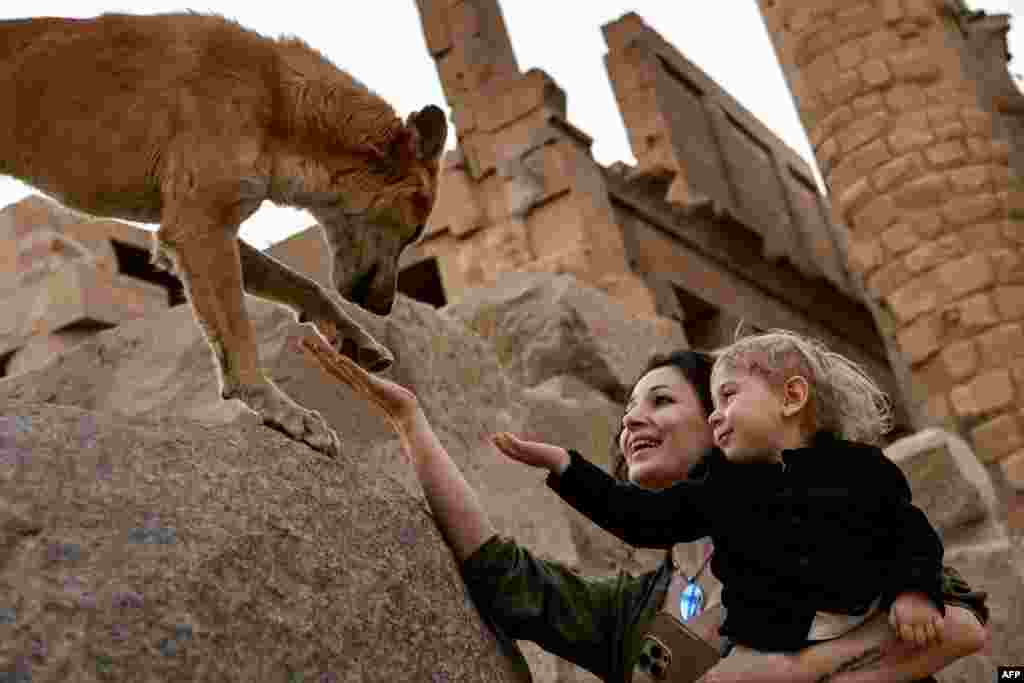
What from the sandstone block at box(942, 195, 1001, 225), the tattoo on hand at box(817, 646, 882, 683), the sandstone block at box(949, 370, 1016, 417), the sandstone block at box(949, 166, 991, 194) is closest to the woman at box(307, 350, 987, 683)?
the tattoo on hand at box(817, 646, 882, 683)

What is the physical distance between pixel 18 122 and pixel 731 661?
205 cm

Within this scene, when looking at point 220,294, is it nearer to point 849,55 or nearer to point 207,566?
point 207,566

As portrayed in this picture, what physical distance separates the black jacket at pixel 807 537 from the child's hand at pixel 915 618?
2 cm

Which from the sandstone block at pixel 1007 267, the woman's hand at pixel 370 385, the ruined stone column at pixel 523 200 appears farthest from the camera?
the ruined stone column at pixel 523 200

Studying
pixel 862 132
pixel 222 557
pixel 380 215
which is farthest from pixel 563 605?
pixel 862 132

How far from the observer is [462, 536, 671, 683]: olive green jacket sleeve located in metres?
2.54

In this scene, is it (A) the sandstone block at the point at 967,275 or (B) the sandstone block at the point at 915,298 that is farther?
(B) the sandstone block at the point at 915,298

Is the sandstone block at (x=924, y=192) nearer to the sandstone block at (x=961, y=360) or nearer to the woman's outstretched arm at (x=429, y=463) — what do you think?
the sandstone block at (x=961, y=360)

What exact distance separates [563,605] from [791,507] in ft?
1.73

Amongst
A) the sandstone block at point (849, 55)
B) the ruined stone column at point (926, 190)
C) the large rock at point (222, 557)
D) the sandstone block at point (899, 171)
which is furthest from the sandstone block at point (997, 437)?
the large rock at point (222, 557)

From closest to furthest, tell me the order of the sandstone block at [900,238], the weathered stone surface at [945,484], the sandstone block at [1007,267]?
1. the weathered stone surface at [945,484]
2. the sandstone block at [1007,267]
3. the sandstone block at [900,238]

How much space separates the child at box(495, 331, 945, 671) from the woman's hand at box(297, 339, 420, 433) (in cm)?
20

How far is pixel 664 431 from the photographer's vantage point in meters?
3.14

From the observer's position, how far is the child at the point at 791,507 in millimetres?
2410
